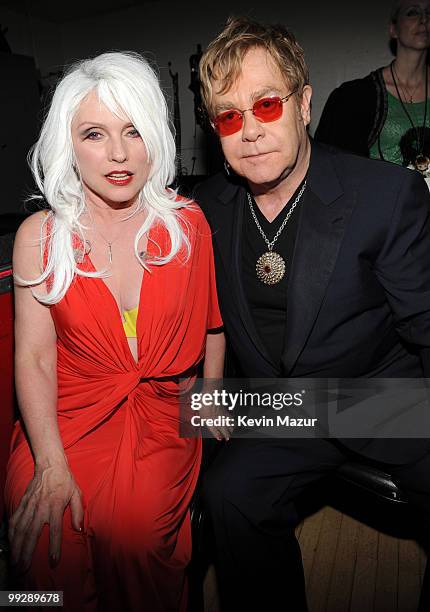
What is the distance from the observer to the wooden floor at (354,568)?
6.50 feet

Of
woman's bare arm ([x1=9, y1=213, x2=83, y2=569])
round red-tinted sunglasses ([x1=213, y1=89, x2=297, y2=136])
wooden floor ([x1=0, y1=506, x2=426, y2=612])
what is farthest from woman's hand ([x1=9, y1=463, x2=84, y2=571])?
round red-tinted sunglasses ([x1=213, y1=89, x2=297, y2=136])

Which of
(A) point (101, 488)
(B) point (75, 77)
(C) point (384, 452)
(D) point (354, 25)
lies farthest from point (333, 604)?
(D) point (354, 25)

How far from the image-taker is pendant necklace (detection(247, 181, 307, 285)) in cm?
187

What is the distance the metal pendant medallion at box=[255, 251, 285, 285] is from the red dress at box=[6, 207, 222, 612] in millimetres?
172

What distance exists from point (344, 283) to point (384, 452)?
0.57 metres

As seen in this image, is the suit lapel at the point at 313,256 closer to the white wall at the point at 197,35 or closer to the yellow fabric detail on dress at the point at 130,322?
the yellow fabric detail on dress at the point at 130,322

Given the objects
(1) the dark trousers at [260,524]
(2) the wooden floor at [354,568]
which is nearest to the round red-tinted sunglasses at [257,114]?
(1) the dark trousers at [260,524]

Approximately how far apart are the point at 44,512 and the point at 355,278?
1.17 m

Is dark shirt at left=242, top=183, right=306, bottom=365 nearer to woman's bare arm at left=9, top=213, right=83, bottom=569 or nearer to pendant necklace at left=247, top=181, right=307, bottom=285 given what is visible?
pendant necklace at left=247, top=181, right=307, bottom=285

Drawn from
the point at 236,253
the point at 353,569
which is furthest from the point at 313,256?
the point at 353,569

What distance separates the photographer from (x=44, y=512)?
1.54 m

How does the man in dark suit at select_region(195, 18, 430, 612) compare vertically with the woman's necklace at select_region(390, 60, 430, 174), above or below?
below

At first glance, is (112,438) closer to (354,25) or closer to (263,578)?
(263,578)

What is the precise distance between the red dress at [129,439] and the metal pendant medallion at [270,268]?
17 centimetres
